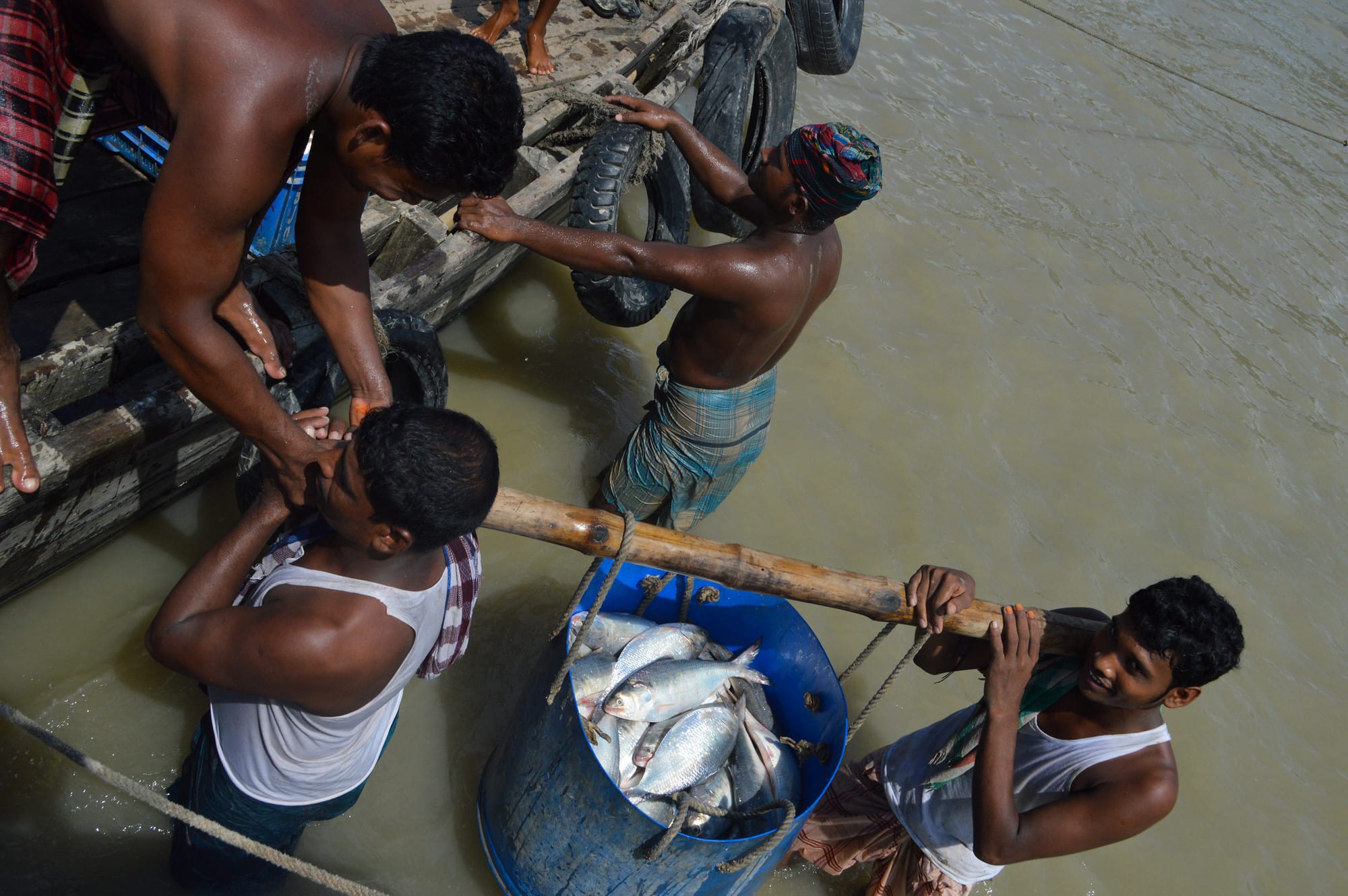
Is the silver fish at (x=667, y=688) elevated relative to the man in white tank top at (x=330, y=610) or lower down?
lower down

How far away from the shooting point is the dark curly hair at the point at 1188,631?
252cm

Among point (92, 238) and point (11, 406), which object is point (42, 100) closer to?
point (11, 406)

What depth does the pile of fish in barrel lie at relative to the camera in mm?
→ 3043

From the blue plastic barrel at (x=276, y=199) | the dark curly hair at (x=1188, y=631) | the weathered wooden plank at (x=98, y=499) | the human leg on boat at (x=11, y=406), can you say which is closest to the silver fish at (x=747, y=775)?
the dark curly hair at (x=1188, y=631)

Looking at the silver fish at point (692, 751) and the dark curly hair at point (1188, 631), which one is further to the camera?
the silver fish at point (692, 751)

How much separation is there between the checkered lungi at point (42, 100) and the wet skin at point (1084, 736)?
2723 millimetres

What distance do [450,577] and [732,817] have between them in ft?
4.02

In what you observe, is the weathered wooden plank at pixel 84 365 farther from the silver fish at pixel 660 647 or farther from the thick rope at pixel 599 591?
the silver fish at pixel 660 647

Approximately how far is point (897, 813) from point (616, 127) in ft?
9.96

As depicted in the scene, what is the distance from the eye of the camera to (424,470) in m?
2.00

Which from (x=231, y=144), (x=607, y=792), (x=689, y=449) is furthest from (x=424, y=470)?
(x=689, y=449)

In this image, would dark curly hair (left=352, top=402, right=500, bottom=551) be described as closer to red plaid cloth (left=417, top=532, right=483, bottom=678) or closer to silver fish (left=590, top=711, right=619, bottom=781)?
red plaid cloth (left=417, top=532, right=483, bottom=678)

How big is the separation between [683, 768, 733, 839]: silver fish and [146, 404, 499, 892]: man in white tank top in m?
1.04

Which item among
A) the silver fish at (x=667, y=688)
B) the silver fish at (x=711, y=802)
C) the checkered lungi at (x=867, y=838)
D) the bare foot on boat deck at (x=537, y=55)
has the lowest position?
the checkered lungi at (x=867, y=838)
